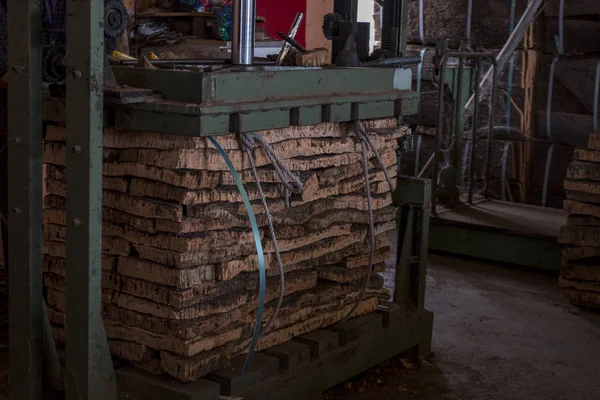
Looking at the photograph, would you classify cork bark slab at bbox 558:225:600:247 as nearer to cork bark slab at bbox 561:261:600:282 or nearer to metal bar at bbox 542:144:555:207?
cork bark slab at bbox 561:261:600:282

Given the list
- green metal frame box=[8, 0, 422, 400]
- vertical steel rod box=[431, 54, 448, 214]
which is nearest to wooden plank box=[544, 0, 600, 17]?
vertical steel rod box=[431, 54, 448, 214]

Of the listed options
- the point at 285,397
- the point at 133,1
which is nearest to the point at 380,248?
the point at 285,397

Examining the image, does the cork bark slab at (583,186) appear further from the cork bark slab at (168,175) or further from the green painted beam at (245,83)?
the cork bark slab at (168,175)

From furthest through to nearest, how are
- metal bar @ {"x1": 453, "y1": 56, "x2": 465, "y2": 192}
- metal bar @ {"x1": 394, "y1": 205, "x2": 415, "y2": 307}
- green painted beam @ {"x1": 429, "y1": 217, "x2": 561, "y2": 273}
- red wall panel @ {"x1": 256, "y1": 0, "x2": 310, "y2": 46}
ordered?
red wall panel @ {"x1": 256, "y1": 0, "x2": 310, "y2": 46}, metal bar @ {"x1": 453, "y1": 56, "x2": 465, "y2": 192}, green painted beam @ {"x1": 429, "y1": 217, "x2": 561, "y2": 273}, metal bar @ {"x1": 394, "y1": 205, "x2": 415, "y2": 307}

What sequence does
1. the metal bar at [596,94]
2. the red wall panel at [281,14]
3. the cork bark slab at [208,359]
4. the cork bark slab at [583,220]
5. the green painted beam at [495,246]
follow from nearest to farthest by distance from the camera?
the cork bark slab at [208,359] → the cork bark slab at [583,220] → the green painted beam at [495,246] → the metal bar at [596,94] → the red wall panel at [281,14]

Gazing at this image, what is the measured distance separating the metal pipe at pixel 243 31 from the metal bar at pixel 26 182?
3.32 feet

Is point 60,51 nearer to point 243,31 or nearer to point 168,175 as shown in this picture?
point 168,175

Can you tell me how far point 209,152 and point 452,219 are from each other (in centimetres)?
415

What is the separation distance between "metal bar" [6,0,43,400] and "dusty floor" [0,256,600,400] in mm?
823

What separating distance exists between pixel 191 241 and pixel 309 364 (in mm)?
972

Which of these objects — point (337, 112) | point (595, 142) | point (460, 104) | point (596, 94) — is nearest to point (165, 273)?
point (337, 112)

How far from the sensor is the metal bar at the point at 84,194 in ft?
10.3

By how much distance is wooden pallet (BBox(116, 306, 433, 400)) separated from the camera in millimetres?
3602

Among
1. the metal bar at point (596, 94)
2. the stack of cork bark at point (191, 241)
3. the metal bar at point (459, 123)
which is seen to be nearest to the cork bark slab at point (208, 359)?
the stack of cork bark at point (191, 241)
